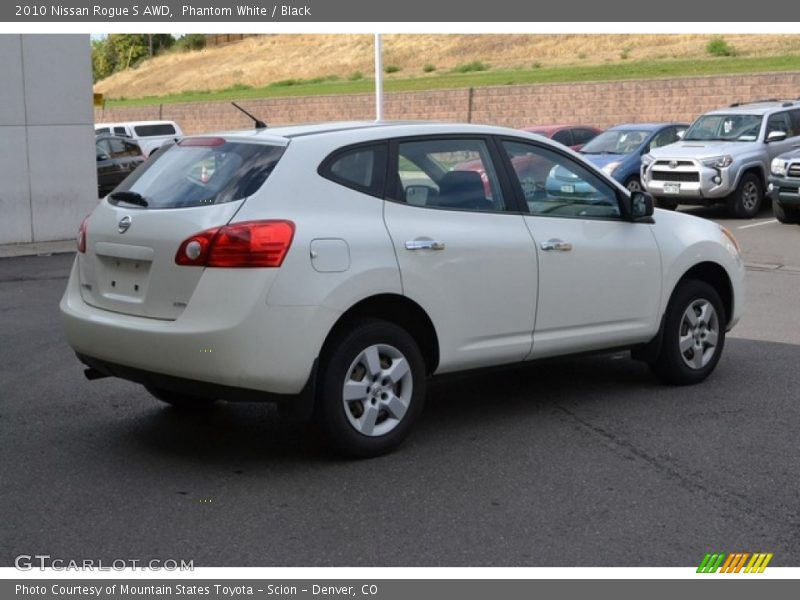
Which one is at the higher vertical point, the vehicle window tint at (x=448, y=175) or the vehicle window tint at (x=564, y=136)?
the vehicle window tint at (x=448, y=175)

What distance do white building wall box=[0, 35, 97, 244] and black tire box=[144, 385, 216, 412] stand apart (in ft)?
32.8

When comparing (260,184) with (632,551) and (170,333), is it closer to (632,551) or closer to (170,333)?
(170,333)

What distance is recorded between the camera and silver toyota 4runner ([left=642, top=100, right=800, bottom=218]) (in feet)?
65.0

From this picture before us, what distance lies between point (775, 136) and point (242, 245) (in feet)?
55.3

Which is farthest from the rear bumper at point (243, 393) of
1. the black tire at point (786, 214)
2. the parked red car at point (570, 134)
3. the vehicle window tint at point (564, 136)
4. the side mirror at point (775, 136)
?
the vehicle window tint at point (564, 136)

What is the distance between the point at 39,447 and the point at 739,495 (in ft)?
12.0

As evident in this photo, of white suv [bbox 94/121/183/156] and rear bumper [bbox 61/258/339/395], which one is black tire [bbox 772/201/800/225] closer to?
rear bumper [bbox 61/258/339/395]

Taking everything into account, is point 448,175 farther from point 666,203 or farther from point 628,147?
point 628,147

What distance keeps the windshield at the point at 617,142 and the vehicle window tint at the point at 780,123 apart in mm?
2528

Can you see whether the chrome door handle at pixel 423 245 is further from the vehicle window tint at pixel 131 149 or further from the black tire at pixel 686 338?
the vehicle window tint at pixel 131 149

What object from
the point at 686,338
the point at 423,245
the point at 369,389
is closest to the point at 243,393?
the point at 369,389

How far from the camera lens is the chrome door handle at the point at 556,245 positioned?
6.77 meters

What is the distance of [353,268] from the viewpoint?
5848 mm

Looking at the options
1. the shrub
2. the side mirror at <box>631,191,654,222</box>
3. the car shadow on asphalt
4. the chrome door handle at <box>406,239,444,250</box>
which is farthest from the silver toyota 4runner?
the shrub
